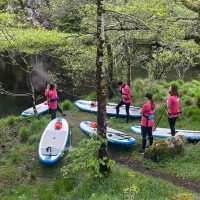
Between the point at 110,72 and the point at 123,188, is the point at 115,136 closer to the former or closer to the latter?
the point at 123,188

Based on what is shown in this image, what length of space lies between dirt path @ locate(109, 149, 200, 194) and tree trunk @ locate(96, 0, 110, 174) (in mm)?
1909

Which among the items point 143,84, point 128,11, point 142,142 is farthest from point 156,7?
point 143,84

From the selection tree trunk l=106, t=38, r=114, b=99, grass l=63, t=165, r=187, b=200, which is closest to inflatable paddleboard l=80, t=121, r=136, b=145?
grass l=63, t=165, r=187, b=200

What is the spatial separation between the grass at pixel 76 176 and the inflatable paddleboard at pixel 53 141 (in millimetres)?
372

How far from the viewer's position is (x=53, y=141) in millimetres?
15539

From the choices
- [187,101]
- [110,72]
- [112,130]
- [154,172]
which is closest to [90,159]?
[154,172]

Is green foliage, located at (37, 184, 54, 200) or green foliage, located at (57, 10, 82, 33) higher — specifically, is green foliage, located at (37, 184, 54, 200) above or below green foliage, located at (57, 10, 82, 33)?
below

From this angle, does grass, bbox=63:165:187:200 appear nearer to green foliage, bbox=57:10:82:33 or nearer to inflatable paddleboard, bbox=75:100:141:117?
inflatable paddleboard, bbox=75:100:141:117

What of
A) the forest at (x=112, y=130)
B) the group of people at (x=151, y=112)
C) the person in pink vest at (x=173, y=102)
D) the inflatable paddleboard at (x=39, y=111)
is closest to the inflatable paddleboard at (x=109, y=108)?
the forest at (x=112, y=130)

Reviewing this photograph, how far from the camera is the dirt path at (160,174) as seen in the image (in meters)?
11.4

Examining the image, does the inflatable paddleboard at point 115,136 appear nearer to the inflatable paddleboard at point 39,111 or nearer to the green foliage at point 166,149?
the green foliage at point 166,149

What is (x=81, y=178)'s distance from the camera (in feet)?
42.5

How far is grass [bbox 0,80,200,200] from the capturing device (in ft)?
35.3

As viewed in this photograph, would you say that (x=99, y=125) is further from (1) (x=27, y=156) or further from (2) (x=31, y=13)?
(2) (x=31, y=13)
